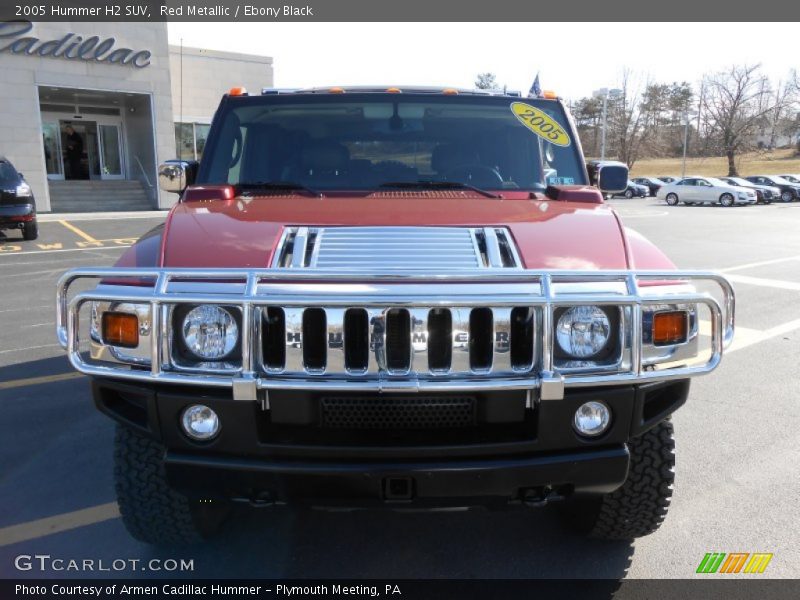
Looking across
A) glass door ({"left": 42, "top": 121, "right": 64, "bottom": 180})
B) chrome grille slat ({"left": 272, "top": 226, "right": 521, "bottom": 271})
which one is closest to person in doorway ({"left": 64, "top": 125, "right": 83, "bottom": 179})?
glass door ({"left": 42, "top": 121, "right": 64, "bottom": 180})

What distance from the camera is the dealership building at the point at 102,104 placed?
20.9 meters

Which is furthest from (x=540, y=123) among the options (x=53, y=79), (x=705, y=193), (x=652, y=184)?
(x=652, y=184)

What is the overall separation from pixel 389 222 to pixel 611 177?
1.88m

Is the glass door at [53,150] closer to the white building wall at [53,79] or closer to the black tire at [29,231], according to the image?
the white building wall at [53,79]

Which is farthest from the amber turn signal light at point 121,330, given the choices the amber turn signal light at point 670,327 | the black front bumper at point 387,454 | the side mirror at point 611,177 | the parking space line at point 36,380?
the parking space line at point 36,380

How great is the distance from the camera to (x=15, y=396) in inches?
186

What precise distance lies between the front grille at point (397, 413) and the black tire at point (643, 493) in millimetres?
786

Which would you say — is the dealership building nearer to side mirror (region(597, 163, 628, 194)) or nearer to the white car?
side mirror (region(597, 163, 628, 194))

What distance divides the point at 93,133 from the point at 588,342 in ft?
88.9

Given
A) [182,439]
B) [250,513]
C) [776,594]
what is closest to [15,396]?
[250,513]

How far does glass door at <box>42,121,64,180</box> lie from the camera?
24.4m

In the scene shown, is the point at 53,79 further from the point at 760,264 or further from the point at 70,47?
the point at 760,264

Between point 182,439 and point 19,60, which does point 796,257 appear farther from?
point 19,60

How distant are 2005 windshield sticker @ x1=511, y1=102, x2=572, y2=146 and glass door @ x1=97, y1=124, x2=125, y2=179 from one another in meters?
25.4
